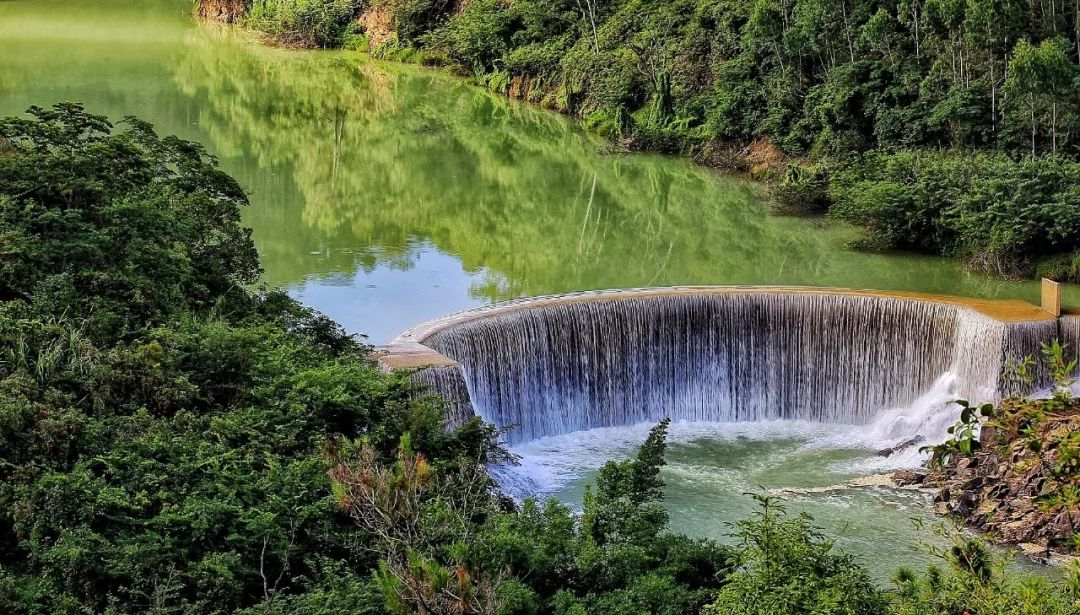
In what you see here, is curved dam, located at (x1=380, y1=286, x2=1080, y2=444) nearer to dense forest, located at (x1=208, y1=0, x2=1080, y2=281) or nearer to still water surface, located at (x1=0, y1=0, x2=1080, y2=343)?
still water surface, located at (x1=0, y1=0, x2=1080, y2=343)

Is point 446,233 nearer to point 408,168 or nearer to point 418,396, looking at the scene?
point 408,168

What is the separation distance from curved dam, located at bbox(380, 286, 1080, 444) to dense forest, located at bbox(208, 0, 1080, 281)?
3.14m

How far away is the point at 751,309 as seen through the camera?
514 inches

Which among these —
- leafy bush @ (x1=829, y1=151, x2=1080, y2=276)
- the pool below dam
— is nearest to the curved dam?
the pool below dam

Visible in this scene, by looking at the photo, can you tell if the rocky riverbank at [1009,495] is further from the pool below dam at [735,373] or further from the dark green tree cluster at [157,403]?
the dark green tree cluster at [157,403]

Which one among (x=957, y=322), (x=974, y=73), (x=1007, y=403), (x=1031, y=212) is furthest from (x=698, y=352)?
(x=974, y=73)

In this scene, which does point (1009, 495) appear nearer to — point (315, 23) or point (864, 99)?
point (864, 99)

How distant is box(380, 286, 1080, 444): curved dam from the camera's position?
12.2m

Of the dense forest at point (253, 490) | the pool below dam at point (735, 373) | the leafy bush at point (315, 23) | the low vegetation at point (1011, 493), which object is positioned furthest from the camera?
the leafy bush at point (315, 23)

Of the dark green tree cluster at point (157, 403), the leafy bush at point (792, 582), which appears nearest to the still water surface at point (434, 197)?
the dark green tree cluster at point (157, 403)

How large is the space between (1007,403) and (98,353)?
5.55 m

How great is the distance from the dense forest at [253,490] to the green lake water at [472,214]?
2.26m

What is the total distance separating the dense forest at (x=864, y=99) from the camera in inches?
623

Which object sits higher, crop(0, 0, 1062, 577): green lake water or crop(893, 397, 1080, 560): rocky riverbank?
crop(0, 0, 1062, 577): green lake water
